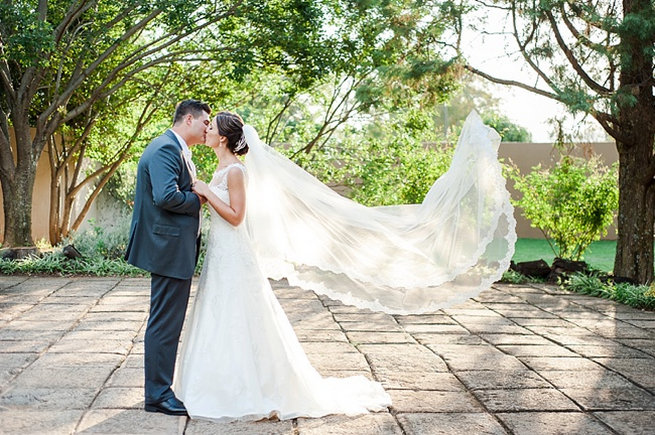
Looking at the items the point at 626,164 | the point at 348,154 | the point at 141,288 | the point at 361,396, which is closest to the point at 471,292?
the point at 361,396

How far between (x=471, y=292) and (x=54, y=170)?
1075cm

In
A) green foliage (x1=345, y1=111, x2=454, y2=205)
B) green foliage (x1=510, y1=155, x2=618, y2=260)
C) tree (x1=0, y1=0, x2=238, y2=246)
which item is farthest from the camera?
green foliage (x1=345, y1=111, x2=454, y2=205)

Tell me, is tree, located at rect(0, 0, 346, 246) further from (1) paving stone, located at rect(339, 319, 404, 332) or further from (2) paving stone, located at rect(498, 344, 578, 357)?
(2) paving stone, located at rect(498, 344, 578, 357)

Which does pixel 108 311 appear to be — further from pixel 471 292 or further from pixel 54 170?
pixel 54 170

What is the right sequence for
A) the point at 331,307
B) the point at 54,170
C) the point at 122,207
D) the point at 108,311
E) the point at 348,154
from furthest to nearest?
the point at 122,207 → the point at 348,154 → the point at 54,170 → the point at 331,307 → the point at 108,311

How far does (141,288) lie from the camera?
880 cm

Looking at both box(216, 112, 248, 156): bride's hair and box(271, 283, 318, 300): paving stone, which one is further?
box(271, 283, 318, 300): paving stone

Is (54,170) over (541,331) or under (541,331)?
over

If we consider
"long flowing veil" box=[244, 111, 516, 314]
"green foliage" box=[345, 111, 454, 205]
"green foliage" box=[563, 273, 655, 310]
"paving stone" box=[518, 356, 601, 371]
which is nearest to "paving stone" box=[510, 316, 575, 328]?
"paving stone" box=[518, 356, 601, 371]

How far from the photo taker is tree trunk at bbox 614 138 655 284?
408 inches

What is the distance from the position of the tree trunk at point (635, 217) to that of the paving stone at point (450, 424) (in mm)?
7091

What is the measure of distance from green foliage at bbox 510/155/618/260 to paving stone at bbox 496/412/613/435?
7.61 m

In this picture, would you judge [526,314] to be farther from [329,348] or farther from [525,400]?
[525,400]

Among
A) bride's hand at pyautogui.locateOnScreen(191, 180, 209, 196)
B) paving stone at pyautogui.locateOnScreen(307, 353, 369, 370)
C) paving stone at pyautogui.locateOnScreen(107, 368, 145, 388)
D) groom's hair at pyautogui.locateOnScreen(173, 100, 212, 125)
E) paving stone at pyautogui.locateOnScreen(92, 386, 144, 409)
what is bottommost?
paving stone at pyautogui.locateOnScreen(92, 386, 144, 409)
